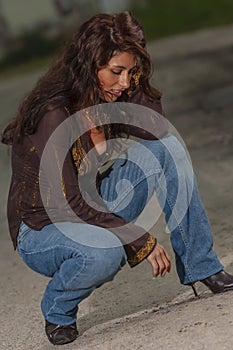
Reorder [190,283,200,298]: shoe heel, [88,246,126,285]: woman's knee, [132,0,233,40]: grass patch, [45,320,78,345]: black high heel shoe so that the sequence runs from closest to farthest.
Result: 1. [88,246,126,285]: woman's knee
2. [45,320,78,345]: black high heel shoe
3. [190,283,200,298]: shoe heel
4. [132,0,233,40]: grass patch

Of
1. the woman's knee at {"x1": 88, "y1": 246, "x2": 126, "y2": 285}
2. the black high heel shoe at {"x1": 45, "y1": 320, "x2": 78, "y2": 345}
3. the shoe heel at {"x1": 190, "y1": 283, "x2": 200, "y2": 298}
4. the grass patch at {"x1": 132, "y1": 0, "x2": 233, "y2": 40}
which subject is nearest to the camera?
the woman's knee at {"x1": 88, "y1": 246, "x2": 126, "y2": 285}

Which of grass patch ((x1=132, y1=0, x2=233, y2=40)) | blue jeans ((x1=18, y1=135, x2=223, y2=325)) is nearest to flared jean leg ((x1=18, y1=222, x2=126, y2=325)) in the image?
blue jeans ((x1=18, y1=135, x2=223, y2=325))

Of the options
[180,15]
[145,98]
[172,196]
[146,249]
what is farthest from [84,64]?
[180,15]

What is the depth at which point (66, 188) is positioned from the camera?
3.28 m

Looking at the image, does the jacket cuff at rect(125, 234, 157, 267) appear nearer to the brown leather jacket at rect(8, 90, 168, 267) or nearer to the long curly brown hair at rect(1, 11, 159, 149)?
the brown leather jacket at rect(8, 90, 168, 267)

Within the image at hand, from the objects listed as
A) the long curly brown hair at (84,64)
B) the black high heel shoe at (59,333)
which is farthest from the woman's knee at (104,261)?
the long curly brown hair at (84,64)

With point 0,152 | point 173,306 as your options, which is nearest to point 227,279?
point 173,306

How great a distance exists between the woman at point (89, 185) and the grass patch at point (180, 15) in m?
7.85

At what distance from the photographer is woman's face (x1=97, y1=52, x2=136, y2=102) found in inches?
130

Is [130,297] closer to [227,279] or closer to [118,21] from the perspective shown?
[227,279]

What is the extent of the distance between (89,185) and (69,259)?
1.17 ft

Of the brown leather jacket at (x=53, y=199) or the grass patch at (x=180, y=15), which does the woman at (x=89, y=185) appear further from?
the grass patch at (x=180, y=15)

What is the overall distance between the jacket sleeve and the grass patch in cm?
809

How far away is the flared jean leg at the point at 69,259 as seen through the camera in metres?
3.25
